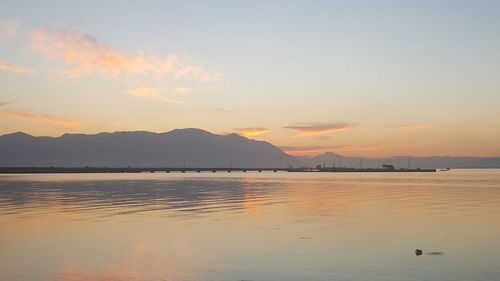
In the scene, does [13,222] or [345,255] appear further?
[13,222]

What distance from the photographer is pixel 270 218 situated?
3934 cm

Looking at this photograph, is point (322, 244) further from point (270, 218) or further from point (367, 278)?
point (270, 218)

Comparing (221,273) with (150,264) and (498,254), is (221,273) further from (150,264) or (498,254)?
(498,254)

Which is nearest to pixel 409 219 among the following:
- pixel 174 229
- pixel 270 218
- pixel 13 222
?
pixel 270 218

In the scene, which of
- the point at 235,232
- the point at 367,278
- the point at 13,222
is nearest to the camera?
the point at 367,278

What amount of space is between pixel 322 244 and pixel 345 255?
2.95 m

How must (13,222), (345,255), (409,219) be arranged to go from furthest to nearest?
1. (409,219)
2. (13,222)
3. (345,255)

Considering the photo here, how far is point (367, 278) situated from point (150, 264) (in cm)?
911

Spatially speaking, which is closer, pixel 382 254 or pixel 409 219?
pixel 382 254

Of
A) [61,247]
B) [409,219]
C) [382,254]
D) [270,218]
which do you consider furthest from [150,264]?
[409,219]

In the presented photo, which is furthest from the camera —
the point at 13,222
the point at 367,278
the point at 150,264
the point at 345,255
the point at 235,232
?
the point at 13,222

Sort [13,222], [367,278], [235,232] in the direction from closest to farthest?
[367,278] < [235,232] < [13,222]

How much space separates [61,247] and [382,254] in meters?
16.6

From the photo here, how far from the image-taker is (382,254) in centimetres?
2364
